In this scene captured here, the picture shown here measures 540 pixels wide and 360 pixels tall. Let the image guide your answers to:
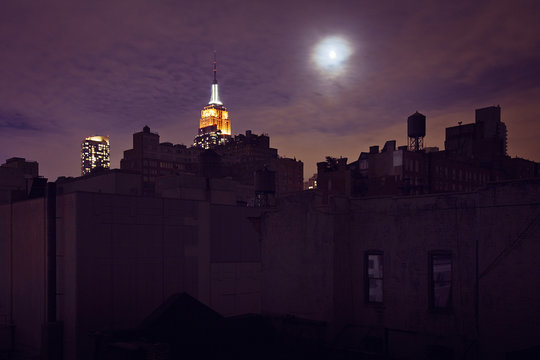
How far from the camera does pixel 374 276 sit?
18.7 metres

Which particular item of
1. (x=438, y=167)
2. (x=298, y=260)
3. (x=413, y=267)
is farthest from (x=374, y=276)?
(x=438, y=167)

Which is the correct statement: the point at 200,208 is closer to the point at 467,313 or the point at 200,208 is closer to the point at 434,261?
the point at 434,261

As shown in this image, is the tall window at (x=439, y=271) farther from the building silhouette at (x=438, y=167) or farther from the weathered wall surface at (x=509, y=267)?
the building silhouette at (x=438, y=167)

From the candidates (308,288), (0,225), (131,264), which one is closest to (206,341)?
(308,288)

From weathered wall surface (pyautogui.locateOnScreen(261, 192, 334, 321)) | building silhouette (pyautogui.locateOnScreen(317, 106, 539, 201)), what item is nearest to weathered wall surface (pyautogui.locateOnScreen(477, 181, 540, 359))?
weathered wall surface (pyautogui.locateOnScreen(261, 192, 334, 321))

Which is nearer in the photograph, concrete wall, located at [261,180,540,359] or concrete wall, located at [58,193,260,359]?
concrete wall, located at [261,180,540,359]

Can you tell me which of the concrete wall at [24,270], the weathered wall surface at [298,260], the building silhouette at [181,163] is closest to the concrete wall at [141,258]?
the concrete wall at [24,270]

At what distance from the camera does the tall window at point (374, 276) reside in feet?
61.0

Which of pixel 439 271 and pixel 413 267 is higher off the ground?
pixel 413 267

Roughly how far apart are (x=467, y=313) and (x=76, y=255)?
17.0 m

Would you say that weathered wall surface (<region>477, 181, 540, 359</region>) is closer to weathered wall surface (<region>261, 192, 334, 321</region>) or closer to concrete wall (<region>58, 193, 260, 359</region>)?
weathered wall surface (<region>261, 192, 334, 321</region>)

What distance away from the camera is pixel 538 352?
515 inches

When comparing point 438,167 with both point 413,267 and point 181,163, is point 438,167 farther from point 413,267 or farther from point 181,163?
point 181,163

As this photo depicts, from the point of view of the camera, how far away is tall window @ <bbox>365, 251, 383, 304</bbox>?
731 inches
